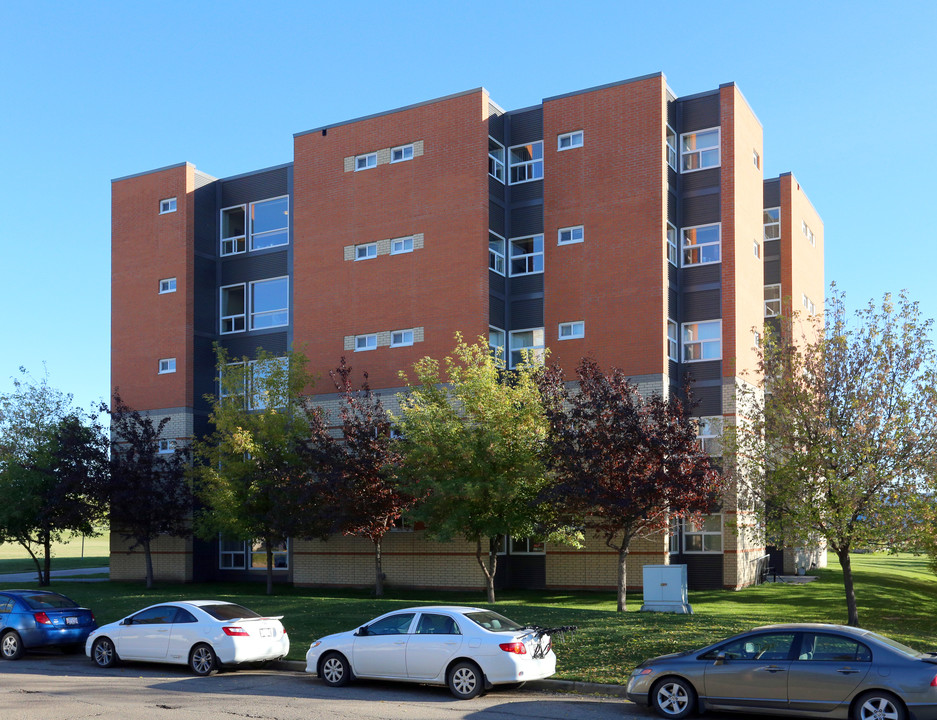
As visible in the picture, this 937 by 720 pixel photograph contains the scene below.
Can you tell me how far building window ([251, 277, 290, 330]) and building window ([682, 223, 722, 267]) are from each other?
53.1ft

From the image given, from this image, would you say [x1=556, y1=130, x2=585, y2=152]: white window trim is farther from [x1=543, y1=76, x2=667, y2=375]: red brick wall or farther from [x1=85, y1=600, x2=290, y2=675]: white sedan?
[x1=85, y1=600, x2=290, y2=675]: white sedan

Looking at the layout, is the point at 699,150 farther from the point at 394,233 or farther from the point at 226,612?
the point at 226,612

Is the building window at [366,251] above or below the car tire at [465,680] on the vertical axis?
above

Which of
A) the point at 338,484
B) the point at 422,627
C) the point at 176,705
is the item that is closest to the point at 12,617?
the point at 176,705

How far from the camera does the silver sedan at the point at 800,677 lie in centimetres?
1182

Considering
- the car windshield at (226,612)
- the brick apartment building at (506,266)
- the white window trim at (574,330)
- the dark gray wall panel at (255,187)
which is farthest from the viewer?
the dark gray wall panel at (255,187)

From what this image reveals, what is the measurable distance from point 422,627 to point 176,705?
390 centimetres

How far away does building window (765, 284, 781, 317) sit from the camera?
42.9m

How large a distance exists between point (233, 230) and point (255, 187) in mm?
2324

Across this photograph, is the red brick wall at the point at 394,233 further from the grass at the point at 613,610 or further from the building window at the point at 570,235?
the grass at the point at 613,610

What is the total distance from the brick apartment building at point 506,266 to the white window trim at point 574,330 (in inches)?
2.0

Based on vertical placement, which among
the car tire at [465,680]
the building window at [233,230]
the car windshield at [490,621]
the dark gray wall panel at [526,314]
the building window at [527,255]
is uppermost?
the building window at [233,230]

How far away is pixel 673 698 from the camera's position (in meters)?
13.2

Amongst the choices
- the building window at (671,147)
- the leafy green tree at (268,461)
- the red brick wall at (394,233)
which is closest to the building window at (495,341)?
the red brick wall at (394,233)
